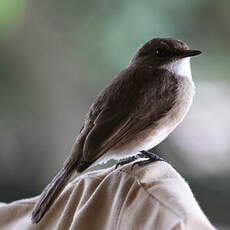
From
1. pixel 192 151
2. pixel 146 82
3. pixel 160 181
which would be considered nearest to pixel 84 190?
pixel 160 181

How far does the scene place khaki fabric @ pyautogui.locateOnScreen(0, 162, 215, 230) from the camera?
1078mm

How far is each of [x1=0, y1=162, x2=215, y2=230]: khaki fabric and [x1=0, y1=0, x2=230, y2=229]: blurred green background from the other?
1071mm

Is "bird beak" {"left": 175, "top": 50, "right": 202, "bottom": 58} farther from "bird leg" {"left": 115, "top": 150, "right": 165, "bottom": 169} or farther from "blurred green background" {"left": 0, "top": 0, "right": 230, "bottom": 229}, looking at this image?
"blurred green background" {"left": 0, "top": 0, "right": 230, "bottom": 229}

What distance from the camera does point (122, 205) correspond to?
125cm

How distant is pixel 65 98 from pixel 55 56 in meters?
0.19

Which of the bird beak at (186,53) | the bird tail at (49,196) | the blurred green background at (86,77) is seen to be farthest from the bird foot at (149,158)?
the blurred green background at (86,77)

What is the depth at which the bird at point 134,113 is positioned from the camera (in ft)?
5.13

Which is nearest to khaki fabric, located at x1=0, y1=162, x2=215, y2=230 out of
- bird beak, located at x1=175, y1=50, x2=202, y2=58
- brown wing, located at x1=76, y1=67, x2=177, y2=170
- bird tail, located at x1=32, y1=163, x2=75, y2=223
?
bird tail, located at x1=32, y1=163, x2=75, y2=223

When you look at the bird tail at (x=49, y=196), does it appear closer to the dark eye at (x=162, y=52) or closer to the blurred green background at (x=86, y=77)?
the dark eye at (x=162, y=52)

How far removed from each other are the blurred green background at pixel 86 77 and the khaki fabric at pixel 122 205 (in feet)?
3.51

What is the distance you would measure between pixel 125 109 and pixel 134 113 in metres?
0.03

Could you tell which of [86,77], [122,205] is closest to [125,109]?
[122,205]

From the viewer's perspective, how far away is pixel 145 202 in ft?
3.86

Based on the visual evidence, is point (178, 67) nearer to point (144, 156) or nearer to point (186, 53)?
point (186, 53)
